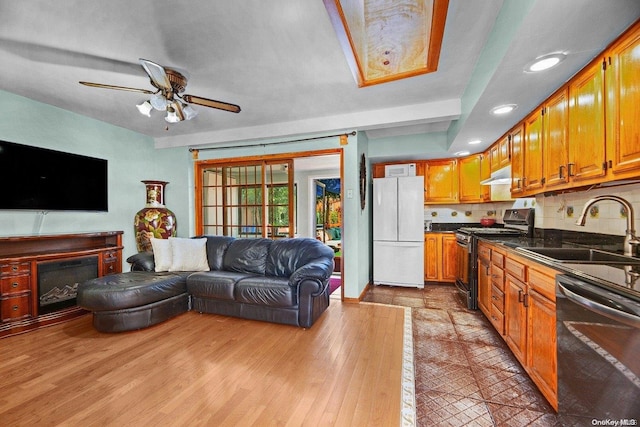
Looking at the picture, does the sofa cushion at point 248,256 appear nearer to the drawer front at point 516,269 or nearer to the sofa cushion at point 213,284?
the sofa cushion at point 213,284

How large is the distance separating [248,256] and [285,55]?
237cm

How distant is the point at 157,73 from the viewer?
78.2 inches

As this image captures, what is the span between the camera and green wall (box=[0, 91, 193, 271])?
287 cm

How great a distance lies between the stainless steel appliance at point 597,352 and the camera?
2.97 ft

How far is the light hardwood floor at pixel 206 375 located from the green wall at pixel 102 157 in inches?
52.9

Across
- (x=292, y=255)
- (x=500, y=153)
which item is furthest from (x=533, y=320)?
(x=500, y=153)

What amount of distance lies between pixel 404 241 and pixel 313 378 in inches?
110

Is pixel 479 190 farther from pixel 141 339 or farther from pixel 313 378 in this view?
pixel 141 339

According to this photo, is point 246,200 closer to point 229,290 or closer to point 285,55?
point 229,290

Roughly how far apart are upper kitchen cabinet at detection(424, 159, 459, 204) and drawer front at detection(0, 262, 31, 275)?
5.35 metres

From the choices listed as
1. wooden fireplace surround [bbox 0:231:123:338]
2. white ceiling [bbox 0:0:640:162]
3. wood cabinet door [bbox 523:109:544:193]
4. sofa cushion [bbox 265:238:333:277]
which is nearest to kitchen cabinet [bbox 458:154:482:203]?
white ceiling [bbox 0:0:640:162]

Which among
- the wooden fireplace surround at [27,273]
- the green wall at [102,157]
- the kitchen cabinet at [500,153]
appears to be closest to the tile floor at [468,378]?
the kitchen cabinet at [500,153]

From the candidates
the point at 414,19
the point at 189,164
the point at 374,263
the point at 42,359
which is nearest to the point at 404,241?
the point at 374,263

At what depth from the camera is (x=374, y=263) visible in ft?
14.0
